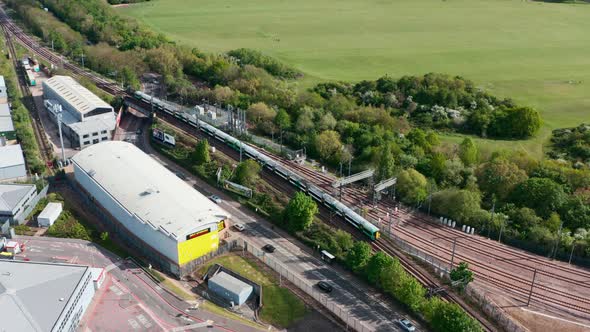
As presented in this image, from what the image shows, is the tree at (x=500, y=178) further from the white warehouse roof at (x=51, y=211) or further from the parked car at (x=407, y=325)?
the white warehouse roof at (x=51, y=211)

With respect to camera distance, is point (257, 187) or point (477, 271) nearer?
point (477, 271)

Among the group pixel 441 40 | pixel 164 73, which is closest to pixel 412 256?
pixel 164 73

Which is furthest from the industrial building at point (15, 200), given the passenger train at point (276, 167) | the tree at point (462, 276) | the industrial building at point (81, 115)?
the tree at point (462, 276)

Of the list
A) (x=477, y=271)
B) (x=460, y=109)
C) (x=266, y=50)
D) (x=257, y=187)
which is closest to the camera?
(x=477, y=271)

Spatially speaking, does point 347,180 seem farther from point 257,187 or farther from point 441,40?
point 441,40

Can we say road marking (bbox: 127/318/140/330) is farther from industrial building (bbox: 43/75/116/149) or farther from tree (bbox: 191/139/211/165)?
industrial building (bbox: 43/75/116/149)

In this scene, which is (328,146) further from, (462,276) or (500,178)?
(462,276)
